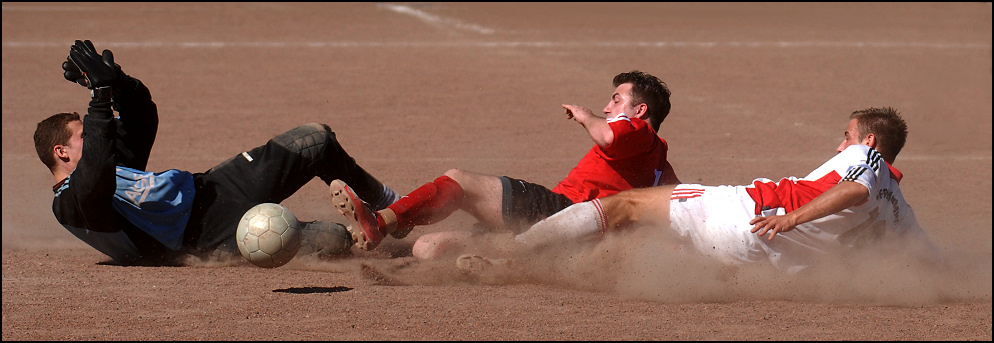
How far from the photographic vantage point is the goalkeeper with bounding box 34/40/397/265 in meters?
6.31

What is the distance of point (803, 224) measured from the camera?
6.21 meters

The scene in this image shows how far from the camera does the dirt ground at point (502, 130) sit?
19.6 ft

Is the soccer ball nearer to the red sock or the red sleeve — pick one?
the red sock

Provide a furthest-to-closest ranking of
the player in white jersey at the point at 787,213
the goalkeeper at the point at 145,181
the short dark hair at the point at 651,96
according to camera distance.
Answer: the short dark hair at the point at 651,96
the goalkeeper at the point at 145,181
the player in white jersey at the point at 787,213

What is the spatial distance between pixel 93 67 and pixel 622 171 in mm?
3129

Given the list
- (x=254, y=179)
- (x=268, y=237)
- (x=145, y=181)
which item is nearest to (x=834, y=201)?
(x=268, y=237)

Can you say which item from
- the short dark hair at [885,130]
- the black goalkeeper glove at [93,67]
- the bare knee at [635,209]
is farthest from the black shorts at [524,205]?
the black goalkeeper glove at [93,67]

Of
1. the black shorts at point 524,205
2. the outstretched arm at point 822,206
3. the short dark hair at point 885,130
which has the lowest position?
the black shorts at point 524,205

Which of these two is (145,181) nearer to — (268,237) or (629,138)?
(268,237)

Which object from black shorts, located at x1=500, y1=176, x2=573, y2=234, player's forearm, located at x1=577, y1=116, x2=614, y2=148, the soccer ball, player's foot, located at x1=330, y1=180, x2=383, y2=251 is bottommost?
the soccer ball

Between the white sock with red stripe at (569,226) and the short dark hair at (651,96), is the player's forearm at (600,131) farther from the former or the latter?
the short dark hair at (651,96)

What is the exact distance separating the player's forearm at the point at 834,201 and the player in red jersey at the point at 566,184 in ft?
3.62

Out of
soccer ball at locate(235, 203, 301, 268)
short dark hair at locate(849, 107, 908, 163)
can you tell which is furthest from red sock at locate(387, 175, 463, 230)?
short dark hair at locate(849, 107, 908, 163)

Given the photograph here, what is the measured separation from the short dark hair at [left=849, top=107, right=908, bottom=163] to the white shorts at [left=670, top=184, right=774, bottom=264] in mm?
793
